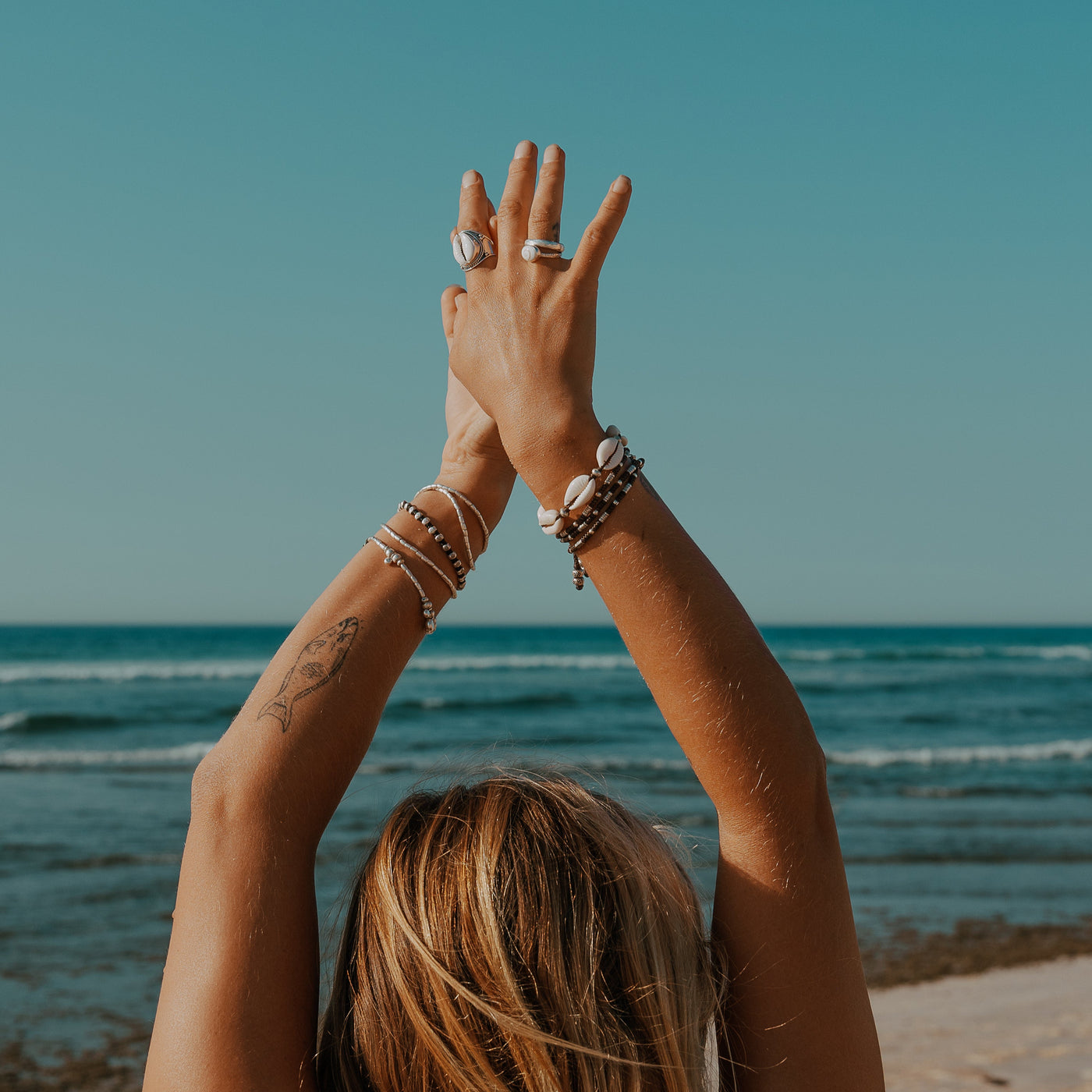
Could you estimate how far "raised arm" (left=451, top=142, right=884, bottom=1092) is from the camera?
4.04 ft

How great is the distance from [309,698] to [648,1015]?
638 millimetres

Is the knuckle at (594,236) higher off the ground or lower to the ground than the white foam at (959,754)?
higher

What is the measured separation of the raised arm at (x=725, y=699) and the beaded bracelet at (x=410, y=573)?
35 cm

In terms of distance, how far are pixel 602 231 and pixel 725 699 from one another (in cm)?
64

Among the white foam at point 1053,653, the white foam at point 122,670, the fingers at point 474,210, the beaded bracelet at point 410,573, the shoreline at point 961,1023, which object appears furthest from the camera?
the white foam at point 1053,653

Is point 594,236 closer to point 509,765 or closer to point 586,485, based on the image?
point 586,485

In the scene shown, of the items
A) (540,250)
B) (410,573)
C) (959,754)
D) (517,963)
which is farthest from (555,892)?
(959,754)

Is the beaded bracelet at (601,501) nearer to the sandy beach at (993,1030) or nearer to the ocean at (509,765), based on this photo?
the ocean at (509,765)

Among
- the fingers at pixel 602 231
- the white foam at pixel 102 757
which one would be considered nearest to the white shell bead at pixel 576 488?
the fingers at pixel 602 231

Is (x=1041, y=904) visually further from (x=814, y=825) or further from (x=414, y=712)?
(x=414, y=712)

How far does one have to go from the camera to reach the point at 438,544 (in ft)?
5.20

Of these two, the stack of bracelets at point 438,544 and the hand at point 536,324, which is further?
the stack of bracelets at point 438,544

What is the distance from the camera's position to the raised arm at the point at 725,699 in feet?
4.04

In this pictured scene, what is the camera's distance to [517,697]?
1007 inches
